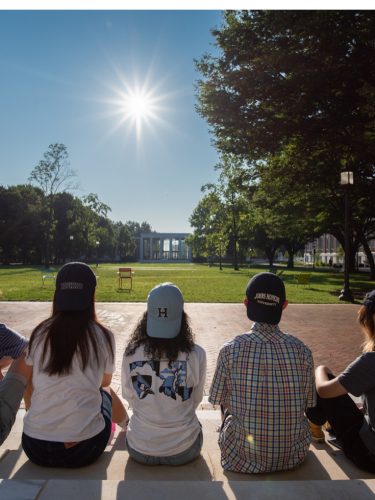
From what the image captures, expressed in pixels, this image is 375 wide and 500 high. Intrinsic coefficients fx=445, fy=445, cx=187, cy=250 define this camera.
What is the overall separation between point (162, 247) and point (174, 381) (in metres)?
130

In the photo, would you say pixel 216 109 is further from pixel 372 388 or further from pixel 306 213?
pixel 306 213

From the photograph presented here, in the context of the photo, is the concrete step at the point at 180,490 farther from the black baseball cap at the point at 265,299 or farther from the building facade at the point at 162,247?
the building facade at the point at 162,247

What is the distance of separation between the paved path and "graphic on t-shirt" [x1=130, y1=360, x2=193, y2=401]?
308 cm

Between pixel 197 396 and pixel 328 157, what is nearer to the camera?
pixel 197 396

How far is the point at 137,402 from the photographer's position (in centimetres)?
290

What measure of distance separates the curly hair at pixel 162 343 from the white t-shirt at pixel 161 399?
0.04 metres

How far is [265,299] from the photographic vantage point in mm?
2828

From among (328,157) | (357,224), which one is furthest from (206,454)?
(357,224)

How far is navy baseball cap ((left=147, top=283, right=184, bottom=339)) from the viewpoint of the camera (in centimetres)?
285

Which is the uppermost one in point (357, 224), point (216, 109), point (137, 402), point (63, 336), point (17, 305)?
point (216, 109)

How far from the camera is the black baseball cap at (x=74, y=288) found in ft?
9.49

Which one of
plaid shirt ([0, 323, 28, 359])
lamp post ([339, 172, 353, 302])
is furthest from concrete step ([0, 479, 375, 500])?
lamp post ([339, 172, 353, 302])

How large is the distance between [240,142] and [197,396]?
572 inches

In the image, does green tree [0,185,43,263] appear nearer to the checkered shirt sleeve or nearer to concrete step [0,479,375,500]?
the checkered shirt sleeve
